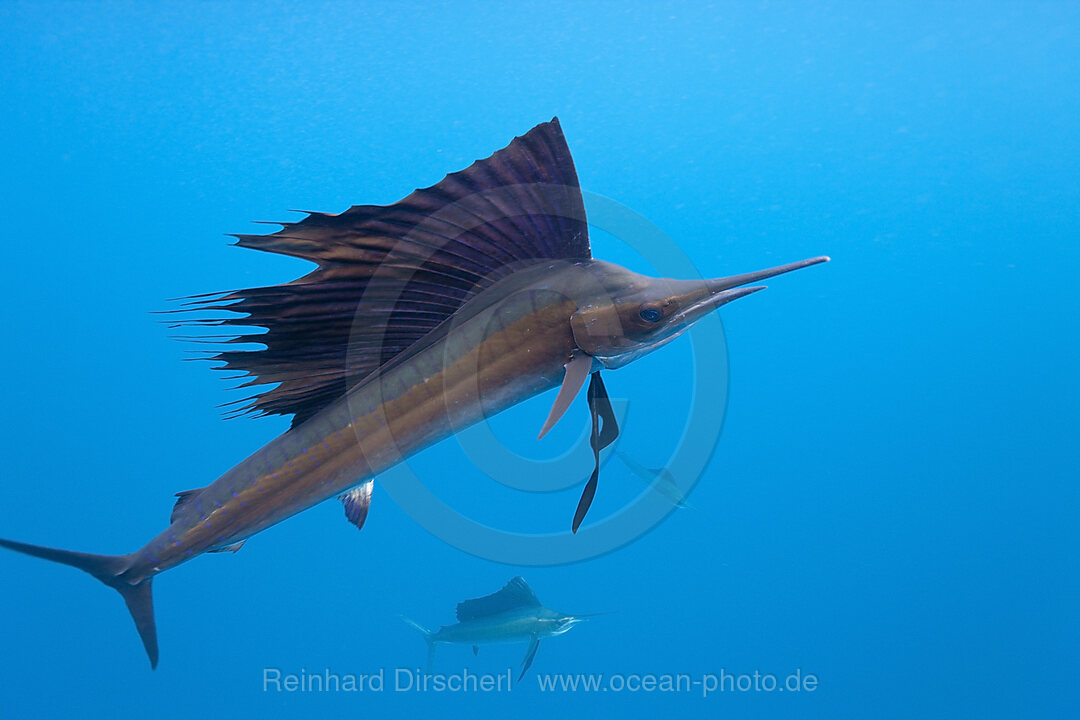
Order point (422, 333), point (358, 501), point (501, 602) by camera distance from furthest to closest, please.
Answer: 1. point (501, 602)
2. point (358, 501)
3. point (422, 333)

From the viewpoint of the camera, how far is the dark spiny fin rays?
151cm

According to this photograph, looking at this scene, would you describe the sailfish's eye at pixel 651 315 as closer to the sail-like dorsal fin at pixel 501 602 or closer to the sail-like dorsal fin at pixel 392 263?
the sail-like dorsal fin at pixel 392 263

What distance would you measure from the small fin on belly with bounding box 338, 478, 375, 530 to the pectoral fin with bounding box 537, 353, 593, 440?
22.1 inches

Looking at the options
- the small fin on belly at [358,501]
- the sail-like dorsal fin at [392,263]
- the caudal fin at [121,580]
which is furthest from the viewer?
the small fin on belly at [358,501]

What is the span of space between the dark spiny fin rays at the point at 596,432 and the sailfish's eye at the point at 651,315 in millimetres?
233

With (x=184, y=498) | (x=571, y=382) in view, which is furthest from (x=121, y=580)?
(x=571, y=382)

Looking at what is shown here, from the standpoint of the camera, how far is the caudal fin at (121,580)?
149cm

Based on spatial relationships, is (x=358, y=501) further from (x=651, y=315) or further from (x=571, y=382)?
(x=651, y=315)

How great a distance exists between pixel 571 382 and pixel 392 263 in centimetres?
48

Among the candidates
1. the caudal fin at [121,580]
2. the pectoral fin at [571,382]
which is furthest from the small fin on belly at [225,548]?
the pectoral fin at [571,382]

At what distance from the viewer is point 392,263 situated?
4.56 feet

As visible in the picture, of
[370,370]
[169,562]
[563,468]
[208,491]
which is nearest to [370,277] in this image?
[370,370]

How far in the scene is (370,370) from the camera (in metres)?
1.53

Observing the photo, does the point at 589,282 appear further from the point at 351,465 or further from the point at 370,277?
the point at 351,465
